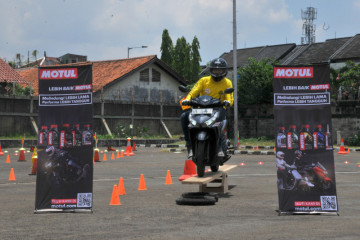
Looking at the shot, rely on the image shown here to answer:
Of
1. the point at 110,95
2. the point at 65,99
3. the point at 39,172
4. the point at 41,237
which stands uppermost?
the point at 110,95

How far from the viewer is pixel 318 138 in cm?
736

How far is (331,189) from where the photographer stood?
729 cm

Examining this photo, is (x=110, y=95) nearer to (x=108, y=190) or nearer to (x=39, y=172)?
(x=108, y=190)

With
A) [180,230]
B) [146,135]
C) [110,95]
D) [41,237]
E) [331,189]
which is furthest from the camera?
[110,95]

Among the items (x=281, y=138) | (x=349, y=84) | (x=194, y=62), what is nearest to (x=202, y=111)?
(x=281, y=138)

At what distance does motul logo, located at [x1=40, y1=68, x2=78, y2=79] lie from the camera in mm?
7582

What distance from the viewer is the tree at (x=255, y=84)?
3625 cm

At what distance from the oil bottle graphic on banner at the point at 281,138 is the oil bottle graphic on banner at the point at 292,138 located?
57 mm

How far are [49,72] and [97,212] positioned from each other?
218cm

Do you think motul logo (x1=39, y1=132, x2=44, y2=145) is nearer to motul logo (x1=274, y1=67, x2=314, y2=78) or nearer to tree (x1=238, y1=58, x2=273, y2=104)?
motul logo (x1=274, y1=67, x2=314, y2=78)

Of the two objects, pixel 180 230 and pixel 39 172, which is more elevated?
pixel 39 172

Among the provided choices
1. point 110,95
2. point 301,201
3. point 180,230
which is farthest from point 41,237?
point 110,95

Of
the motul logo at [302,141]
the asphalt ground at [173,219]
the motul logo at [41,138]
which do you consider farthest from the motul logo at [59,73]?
the motul logo at [302,141]

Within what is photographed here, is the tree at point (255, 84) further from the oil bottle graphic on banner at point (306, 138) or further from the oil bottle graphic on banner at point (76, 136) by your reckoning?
the oil bottle graphic on banner at point (76, 136)
